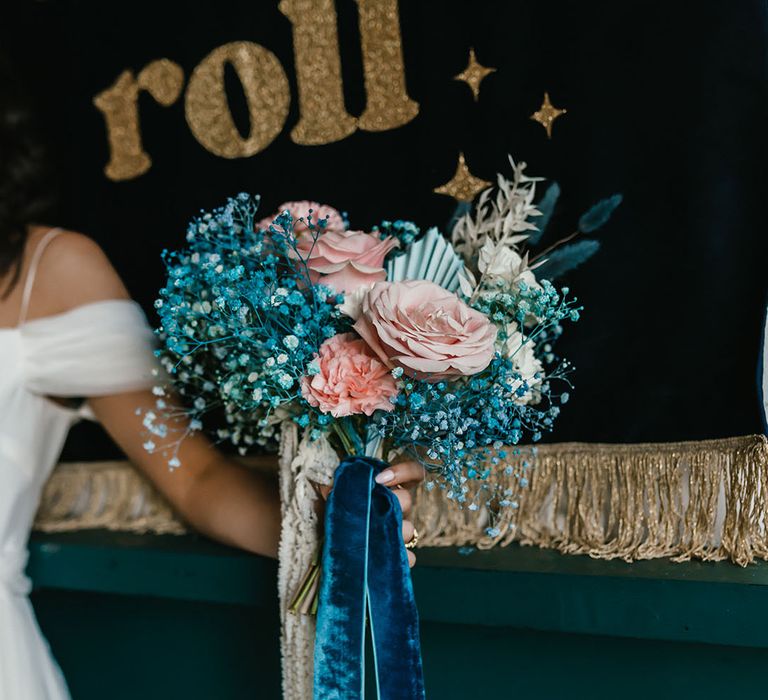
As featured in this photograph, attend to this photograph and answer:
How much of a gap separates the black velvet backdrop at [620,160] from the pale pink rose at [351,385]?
38 cm

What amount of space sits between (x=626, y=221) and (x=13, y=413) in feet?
3.16

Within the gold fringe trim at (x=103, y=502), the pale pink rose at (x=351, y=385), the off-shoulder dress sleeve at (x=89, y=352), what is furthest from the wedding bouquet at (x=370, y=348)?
the gold fringe trim at (x=103, y=502)

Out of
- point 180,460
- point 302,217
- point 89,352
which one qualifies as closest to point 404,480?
point 302,217

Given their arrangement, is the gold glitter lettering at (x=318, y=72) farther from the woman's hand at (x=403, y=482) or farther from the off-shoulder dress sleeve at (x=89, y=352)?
the woman's hand at (x=403, y=482)

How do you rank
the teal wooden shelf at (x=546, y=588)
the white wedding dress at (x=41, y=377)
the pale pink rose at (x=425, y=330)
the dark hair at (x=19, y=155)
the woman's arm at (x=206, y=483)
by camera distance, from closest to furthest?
the pale pink rose at (x=425, y=330) < the teal wooden shelf at (x=546, y=588) < the woman's arm at (x=206, y=483) < the white wedding dress at (x=41, y=377) < the dark hair at (x=19, y=155)

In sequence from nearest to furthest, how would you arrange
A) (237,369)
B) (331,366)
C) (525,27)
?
(331,366)
(237,369)
(525,27)

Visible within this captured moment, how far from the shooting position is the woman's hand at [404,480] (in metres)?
0.92

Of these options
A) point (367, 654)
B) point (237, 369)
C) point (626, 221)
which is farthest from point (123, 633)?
point (626, 221)

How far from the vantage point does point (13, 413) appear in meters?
1.28

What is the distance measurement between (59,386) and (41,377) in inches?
1.2

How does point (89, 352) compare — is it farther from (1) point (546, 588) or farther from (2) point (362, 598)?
(1) point (546, 588)

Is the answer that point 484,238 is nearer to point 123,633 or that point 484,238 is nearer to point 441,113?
point 441,113

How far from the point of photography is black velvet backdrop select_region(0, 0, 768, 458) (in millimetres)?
998

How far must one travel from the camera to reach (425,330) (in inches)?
31.6
